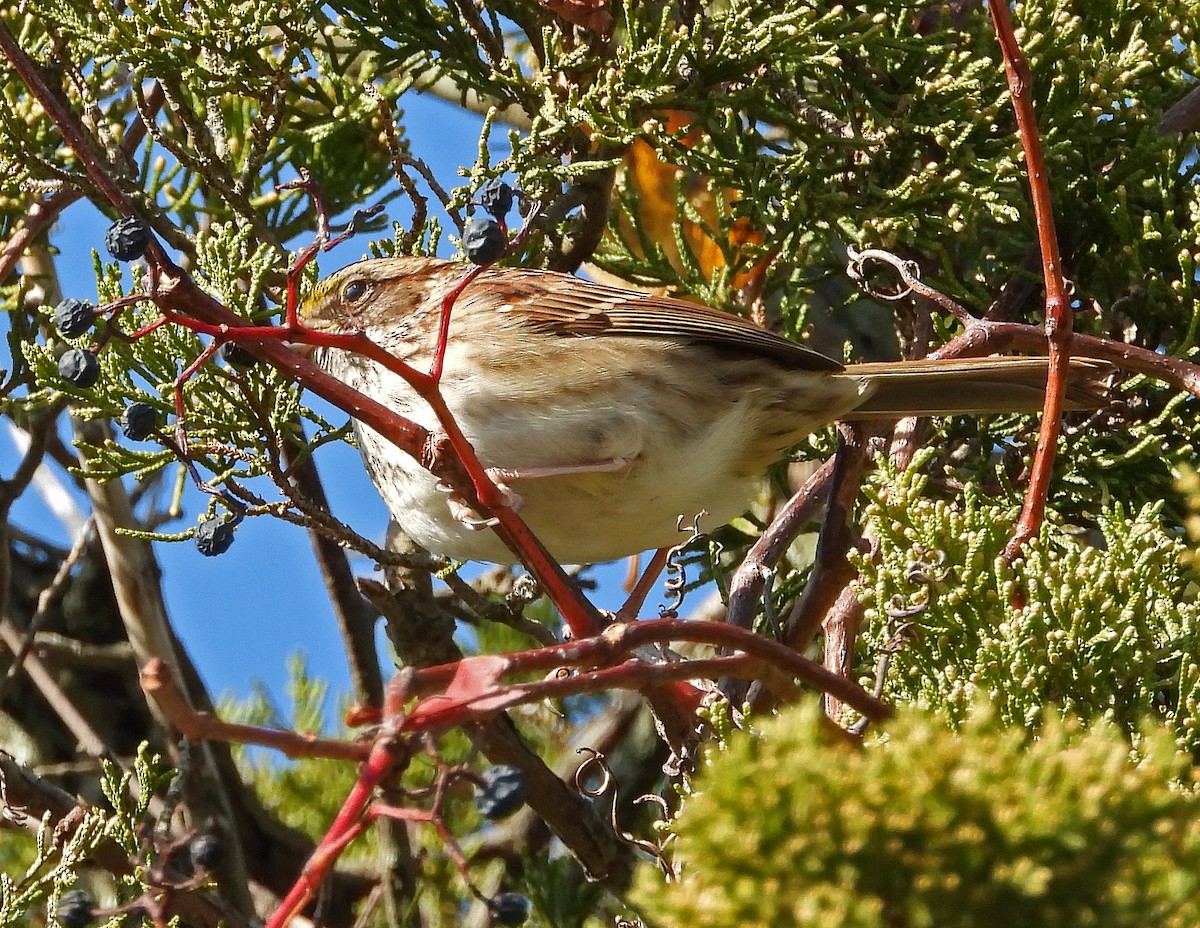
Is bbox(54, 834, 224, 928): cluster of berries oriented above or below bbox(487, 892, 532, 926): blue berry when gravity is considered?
below

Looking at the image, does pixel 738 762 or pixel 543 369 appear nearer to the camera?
pixel 738 762

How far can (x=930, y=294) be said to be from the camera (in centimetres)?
261

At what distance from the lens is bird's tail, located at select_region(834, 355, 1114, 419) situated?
3076mm

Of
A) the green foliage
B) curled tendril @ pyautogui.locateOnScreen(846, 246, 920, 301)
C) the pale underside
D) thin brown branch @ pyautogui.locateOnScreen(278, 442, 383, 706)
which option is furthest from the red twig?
thin brown branch @ pyautogui.locateOnScreen(278, 442, 383, 706)

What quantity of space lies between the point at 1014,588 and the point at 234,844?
7.66 feet

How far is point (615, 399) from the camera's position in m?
3.28

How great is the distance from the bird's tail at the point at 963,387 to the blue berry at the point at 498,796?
176 centimetres

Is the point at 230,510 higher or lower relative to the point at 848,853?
higher

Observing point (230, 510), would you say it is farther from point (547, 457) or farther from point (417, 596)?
point (417, 596)

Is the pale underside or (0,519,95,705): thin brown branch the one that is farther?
(0,519,95,705): thin brown branch

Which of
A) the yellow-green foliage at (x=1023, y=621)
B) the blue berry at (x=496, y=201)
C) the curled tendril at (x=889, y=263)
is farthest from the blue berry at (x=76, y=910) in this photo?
the curled tendril at (x=889, y=263)

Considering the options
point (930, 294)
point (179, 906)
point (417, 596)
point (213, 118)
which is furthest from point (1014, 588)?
point (213, 118)

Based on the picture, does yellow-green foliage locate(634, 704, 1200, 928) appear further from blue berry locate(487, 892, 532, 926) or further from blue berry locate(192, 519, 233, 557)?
blue berry locate(192, 519, 233, 557)

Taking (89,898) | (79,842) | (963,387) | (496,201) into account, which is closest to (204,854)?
Answer: (89,898)
